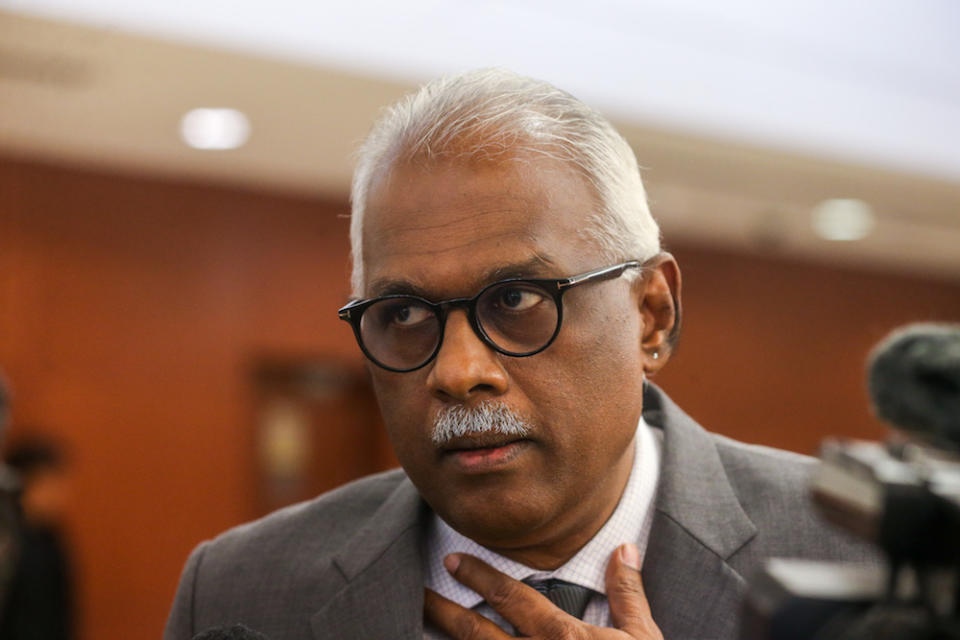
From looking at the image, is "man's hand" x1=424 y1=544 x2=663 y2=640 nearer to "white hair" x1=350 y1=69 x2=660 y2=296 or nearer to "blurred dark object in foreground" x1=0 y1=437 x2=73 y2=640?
"white hair" x1=350 y1=69 x2=660 y2=296

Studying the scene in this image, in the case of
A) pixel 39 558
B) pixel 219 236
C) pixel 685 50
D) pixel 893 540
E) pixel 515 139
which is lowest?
pixel 39 558

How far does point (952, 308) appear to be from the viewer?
30.5ft

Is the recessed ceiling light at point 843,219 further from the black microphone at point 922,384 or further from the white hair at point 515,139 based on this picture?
the black microphone at point 922,384

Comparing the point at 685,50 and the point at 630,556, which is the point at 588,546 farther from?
the point at 685,50

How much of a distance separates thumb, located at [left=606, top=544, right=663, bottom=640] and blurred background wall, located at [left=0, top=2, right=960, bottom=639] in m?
3.93

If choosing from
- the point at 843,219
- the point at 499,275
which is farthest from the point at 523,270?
the point at 843,219

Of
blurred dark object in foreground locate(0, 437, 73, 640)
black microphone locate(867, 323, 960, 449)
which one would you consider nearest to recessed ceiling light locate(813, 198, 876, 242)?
blurred dark object in foreground locate(0, 437, 73, 640)

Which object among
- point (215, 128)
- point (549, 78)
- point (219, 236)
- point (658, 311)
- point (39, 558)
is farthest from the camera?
point (219, 236)

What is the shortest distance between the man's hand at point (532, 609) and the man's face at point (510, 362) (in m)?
0.05

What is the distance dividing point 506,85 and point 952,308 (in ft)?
29.3

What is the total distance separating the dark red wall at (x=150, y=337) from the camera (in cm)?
631

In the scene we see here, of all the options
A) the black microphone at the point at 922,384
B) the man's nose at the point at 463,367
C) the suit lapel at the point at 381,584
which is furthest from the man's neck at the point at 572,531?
the black microphone at the point at 922,384

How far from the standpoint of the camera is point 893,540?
Result: 564 mm

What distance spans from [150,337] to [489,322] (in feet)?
18.8
